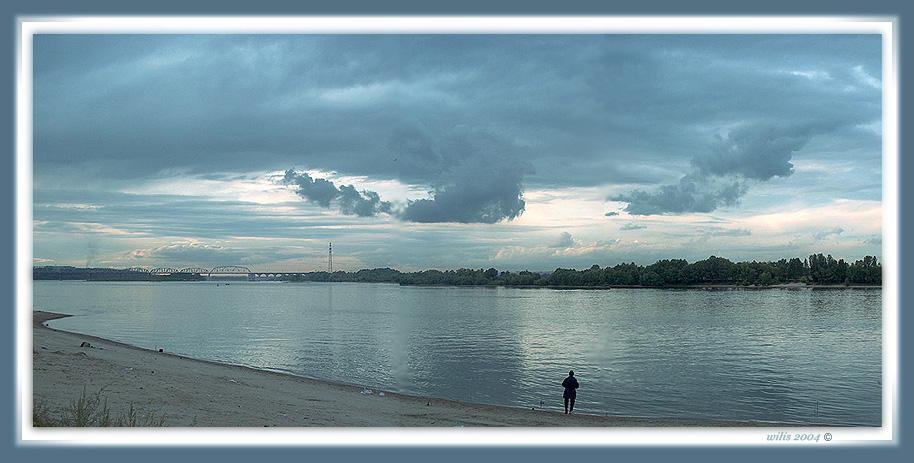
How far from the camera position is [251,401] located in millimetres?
13523

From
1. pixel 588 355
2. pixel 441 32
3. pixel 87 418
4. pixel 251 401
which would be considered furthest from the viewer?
pixel 588 355

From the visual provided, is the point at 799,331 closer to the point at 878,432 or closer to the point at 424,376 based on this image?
the point at 424,376

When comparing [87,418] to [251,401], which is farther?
[251,401]

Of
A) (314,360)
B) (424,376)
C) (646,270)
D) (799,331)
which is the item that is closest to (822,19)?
(424,376)

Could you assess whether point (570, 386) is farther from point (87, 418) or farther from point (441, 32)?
point (87, 418)

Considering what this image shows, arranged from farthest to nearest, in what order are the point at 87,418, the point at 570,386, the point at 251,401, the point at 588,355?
the point at 588,355
the point at 570,386
the point at 251,401
the point at 87,418

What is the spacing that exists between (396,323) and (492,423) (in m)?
29.6

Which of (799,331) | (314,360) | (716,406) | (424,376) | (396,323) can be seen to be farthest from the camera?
(396,323)

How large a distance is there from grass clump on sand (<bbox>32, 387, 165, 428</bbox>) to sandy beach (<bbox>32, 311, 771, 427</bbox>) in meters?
0.24

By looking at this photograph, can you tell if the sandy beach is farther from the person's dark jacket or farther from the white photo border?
the white photo border

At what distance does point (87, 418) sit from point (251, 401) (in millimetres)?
4841

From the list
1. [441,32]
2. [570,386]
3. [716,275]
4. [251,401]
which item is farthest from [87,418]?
[716,275]

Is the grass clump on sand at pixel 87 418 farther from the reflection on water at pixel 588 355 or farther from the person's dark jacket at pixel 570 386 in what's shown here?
the reflection on water at pixel 588 355

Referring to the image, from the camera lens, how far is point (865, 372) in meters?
20.8
